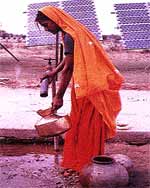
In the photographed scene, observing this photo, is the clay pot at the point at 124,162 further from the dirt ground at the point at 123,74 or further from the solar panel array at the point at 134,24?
the solar panel array at the point at 134,24

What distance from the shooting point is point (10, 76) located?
512 inches

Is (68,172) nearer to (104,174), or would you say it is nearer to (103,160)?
(103,160)

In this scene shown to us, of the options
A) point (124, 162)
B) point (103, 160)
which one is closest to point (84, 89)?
point (103, 160)

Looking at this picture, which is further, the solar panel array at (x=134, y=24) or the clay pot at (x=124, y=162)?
the solar panel array at (x=134, y=24)

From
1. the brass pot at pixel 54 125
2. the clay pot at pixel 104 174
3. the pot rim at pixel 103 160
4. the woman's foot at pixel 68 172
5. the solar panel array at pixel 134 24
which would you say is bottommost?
the woman's foot at pixel 68 172

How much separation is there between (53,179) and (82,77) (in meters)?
1.23

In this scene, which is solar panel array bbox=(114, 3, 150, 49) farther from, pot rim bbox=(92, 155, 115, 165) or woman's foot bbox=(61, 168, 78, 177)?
pot rim bbox=(92, 155, 115, 165)

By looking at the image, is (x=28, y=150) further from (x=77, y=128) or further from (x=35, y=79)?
(x=35, y=79)

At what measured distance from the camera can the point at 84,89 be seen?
4.79 metres

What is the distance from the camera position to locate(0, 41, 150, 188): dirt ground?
5666mm

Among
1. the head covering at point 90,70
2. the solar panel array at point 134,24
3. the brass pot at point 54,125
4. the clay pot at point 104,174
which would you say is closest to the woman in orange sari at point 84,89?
the head covering at point 90,70

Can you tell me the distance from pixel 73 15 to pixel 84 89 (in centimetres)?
1116

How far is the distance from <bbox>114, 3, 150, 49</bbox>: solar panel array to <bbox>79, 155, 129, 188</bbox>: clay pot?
32.2ft

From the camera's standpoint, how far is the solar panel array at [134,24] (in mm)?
14702
